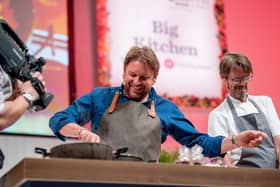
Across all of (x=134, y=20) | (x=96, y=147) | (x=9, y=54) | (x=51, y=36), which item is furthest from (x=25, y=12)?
(x=96, y=147)

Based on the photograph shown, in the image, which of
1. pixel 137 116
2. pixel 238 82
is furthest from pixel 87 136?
pixel 238 82

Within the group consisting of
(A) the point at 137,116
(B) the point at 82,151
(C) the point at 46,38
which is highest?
(C) the point at 46,38

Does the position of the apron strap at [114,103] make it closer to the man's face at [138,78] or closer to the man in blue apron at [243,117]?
the man's face at [138,78]

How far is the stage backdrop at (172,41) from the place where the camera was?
3.58 metres

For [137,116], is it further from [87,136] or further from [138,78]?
[87,136]

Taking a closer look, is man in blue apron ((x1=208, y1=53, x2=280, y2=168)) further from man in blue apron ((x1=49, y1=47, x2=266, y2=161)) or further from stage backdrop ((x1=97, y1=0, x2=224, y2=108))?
stage backdrop ((x1=97, y1=0, x2=224, y2=108))

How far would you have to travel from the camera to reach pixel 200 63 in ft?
12.8

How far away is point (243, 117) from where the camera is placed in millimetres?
2768

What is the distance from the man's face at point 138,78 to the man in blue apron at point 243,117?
44 centimetres

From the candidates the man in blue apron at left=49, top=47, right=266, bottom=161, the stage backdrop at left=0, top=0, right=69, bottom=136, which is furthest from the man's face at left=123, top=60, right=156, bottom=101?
the stage backdrop at left=0, top=0, right=69, bottom=136

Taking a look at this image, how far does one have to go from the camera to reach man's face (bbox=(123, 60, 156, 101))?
92.6 inches

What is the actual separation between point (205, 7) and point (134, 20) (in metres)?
0.53

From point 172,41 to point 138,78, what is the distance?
4.99ft

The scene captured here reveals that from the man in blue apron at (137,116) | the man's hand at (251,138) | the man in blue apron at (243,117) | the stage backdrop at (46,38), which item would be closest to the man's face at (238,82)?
the man in blue apron at (243,117)
